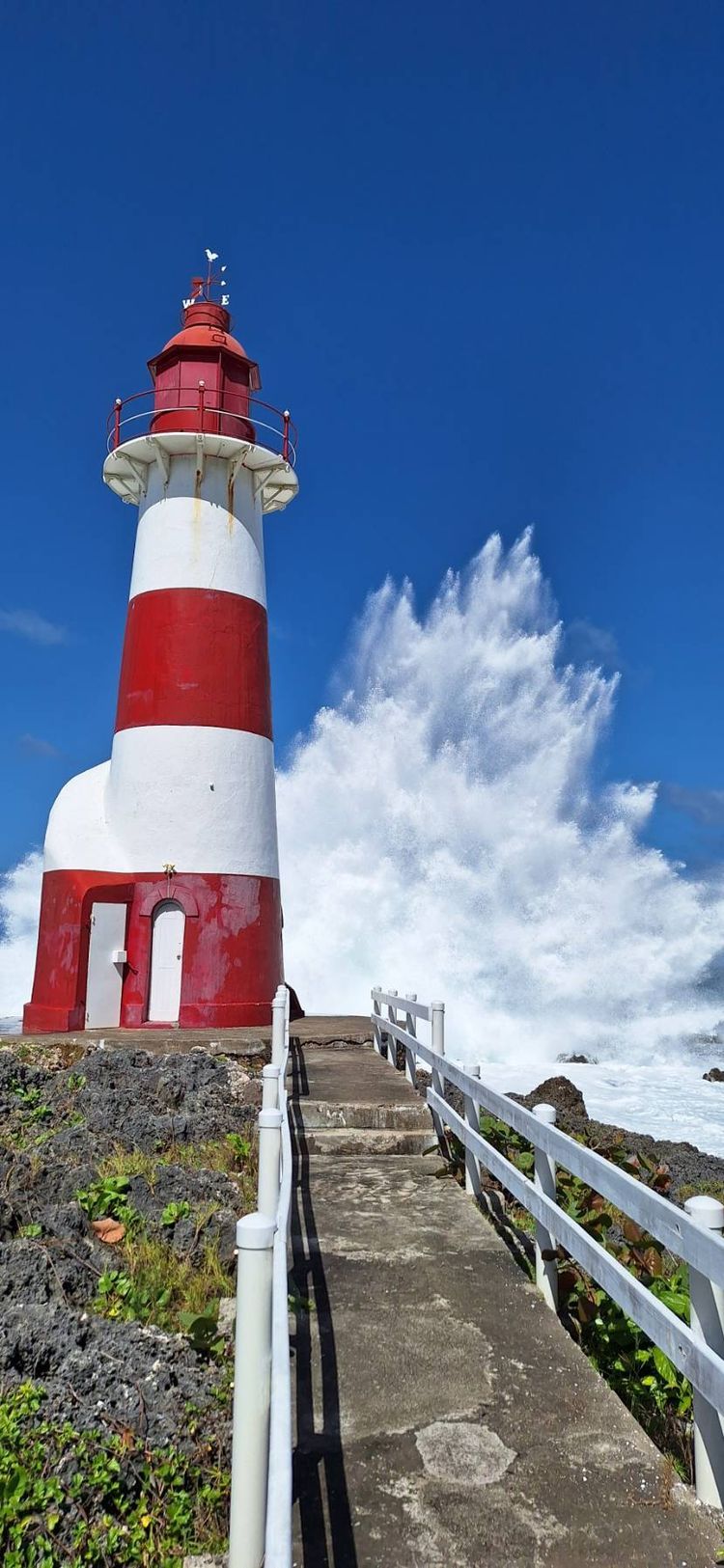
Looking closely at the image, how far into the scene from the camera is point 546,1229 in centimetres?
459

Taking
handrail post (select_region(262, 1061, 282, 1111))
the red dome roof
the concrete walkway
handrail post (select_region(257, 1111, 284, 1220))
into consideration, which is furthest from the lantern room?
handrail post (select_region(257, 1111, 284, 1220))

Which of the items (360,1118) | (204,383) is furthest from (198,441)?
(360,1118)

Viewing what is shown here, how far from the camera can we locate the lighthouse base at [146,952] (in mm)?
12844

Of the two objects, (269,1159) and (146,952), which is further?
(146,952)

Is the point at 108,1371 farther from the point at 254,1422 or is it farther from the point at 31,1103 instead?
the point at 31,1103

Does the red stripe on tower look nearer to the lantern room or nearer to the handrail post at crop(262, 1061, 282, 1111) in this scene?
the lantern room

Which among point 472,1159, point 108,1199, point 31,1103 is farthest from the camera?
point 31,1103

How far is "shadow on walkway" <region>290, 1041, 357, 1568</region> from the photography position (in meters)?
2.87

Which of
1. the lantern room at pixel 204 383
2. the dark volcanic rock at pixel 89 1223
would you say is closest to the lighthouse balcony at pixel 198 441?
the lantern room at pixel 204 383

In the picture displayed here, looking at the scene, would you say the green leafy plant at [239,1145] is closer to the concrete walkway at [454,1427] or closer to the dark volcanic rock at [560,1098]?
the concrete walkway at [454,1427]

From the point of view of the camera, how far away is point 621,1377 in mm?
4156

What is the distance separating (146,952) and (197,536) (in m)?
5.91

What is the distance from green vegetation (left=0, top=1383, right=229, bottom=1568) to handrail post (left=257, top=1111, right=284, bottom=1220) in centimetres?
75

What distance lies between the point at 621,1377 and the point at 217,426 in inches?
520
